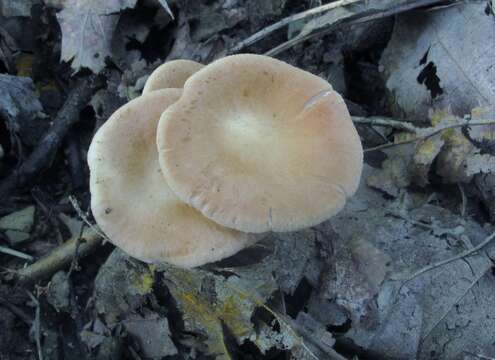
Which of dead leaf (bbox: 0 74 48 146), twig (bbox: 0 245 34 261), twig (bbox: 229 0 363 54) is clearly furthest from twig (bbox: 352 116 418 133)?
twig (bbox: 0 245 34 261)

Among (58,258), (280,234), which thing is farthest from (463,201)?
(58,258)

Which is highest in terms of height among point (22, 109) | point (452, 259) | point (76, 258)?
point (22, 109)

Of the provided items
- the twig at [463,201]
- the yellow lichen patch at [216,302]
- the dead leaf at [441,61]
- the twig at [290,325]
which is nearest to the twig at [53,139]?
the yellow lichen patch at [216,302]

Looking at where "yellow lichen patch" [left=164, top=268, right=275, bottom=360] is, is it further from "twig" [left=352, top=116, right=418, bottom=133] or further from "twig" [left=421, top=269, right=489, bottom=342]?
"twig" [left=352, top=116, right=418, bottom=133]

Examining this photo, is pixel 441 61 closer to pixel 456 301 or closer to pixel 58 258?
pixel 456 301

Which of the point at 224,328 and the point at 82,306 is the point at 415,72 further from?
the point at 82,306
